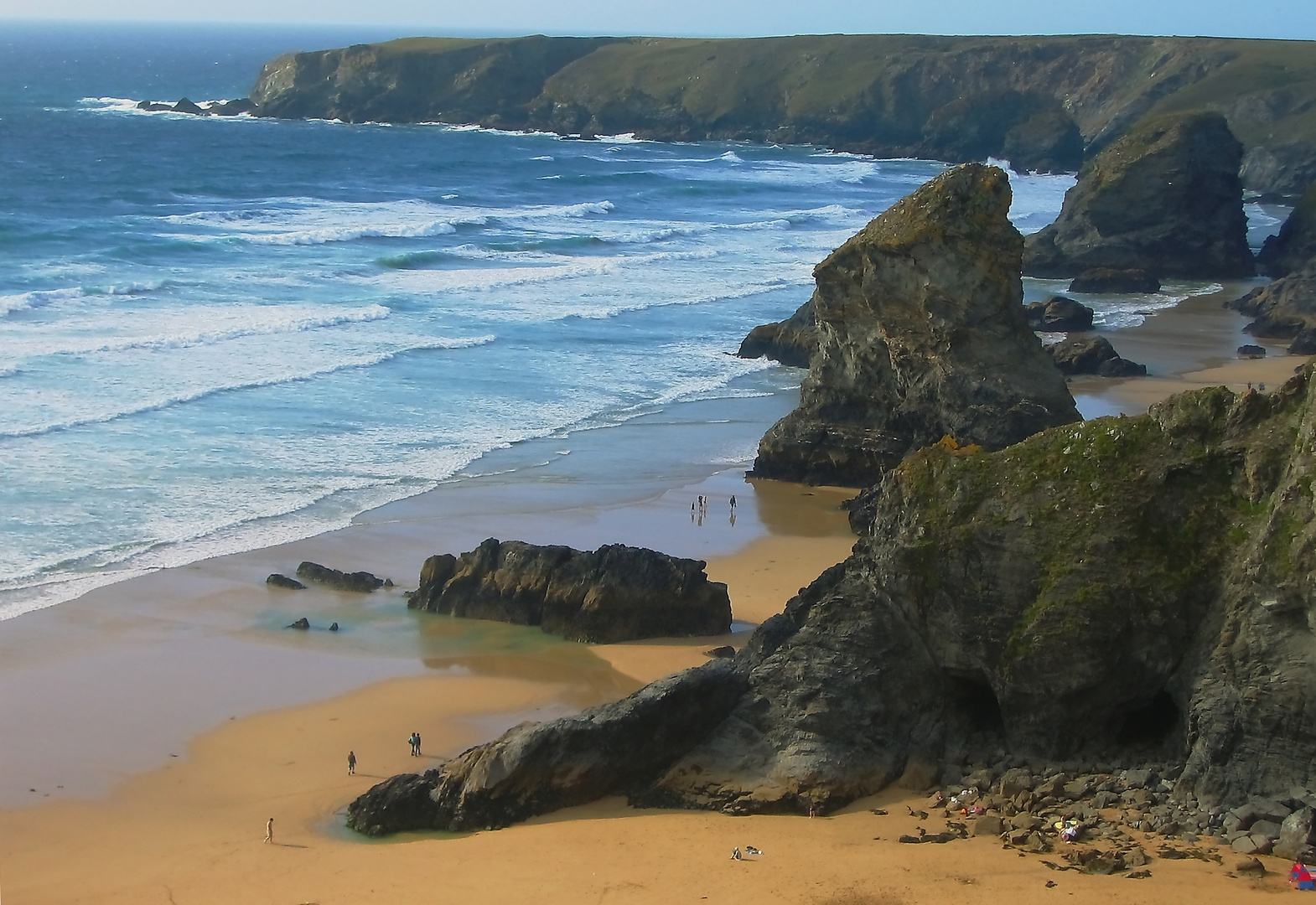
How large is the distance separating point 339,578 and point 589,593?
4.39 m

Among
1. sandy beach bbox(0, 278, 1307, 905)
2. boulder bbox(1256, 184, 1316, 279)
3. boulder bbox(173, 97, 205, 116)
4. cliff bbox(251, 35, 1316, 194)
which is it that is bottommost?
sandy beach bbox(0, 278, 1307, 905)

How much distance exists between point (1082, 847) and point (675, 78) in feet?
397

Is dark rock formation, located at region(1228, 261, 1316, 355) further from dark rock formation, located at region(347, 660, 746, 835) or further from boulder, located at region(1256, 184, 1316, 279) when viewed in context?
dark rock formation, located at region(347, 660, 746, 835)

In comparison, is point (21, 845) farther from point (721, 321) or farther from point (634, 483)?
point (721, 321)

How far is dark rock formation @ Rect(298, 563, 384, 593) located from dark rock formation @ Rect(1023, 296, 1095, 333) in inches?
1050

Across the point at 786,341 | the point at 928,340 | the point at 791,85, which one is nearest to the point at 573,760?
the point at 928,340

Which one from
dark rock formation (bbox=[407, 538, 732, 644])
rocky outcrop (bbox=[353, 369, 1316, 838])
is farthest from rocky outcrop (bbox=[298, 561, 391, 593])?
rocky outcrop (bbox=[353, 369, 1316, 838])

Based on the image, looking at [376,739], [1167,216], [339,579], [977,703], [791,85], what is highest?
[791,85]

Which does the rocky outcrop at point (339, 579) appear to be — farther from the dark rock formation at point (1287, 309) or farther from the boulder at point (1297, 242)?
the boulder at point (1297, 242)

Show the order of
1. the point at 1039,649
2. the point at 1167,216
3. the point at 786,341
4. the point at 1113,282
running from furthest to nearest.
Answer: the point at 1167,216 < the point at 1113,282 < the point at 786,341 < the point at 1039,649

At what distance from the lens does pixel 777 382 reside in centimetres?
3834

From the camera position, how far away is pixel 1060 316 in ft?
147

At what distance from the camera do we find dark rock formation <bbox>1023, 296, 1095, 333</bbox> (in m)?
44.8

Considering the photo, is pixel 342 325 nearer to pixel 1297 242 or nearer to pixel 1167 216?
pixel 1167 216
